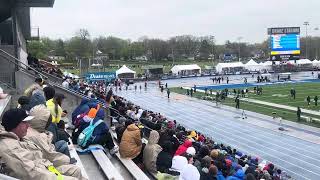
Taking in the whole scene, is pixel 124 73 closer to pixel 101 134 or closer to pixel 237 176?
pixel 101 134

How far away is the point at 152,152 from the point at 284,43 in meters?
68.7

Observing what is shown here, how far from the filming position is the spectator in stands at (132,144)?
30.3 feet

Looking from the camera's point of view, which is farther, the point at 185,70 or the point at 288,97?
the point at 185,70

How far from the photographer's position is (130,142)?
30.7ft

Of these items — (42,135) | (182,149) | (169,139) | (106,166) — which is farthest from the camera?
(169,139)

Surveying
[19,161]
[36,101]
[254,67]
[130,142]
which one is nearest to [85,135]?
[130,142]

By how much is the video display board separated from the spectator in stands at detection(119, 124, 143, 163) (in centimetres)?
6684

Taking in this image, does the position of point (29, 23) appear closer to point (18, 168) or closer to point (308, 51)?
point (18, 168)

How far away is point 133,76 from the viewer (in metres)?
82.6

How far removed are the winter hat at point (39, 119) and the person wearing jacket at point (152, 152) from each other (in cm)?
352

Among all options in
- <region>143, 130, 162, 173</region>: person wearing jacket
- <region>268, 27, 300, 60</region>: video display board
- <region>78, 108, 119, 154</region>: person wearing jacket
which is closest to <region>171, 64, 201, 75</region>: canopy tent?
<region>268, 27, 300, 60</region>: video display board

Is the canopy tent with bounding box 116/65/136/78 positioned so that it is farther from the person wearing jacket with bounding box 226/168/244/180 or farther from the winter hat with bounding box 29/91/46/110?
the winter hat with bounding box 29/91/46/110

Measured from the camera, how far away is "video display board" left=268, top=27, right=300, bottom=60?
242 feet

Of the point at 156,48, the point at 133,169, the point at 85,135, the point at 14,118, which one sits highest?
the point at 156,48
